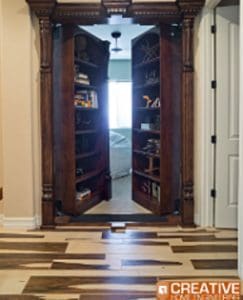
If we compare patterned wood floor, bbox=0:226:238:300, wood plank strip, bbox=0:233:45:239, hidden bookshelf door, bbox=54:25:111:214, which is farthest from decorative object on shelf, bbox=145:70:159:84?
wood plank strip, bbox=0:233:45:239

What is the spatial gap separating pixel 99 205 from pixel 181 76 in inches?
84.4

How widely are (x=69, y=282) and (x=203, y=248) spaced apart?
1364 millimetres

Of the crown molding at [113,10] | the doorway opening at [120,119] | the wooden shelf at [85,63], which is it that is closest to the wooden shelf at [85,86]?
the wooden shelf at [85,63]

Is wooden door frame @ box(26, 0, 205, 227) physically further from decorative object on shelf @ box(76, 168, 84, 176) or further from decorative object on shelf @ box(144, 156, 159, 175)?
decorative object on shelf @ box(144, 156, 159, 175)

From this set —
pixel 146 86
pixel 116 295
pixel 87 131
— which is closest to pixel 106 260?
pixel 116 295

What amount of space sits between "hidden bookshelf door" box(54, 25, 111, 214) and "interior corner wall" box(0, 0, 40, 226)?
1.51 feet

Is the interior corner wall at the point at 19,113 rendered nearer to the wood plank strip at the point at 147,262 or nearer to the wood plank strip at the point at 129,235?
the wood plank strip at the point at 129,235

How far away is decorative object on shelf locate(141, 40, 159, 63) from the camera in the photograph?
17.5ft

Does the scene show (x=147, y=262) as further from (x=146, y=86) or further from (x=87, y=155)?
(x=146, y=86)

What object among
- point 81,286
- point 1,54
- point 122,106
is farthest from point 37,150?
point 122,106

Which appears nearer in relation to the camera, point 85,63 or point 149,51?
point 85,63

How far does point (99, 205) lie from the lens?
5.63m

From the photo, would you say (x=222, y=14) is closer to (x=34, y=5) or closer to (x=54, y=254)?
(x=34, y=5)

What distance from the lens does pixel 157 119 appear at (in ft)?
17.8
